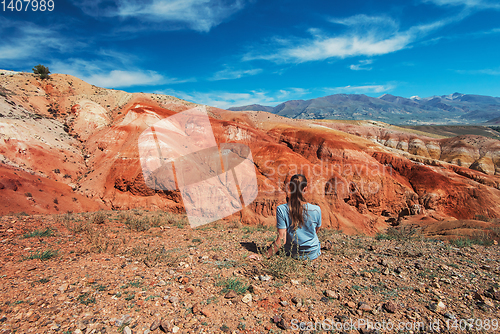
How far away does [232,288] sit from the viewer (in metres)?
3.28

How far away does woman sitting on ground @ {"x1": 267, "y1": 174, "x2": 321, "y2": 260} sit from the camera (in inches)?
144

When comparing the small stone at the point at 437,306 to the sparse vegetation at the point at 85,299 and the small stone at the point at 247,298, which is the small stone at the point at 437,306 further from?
the sparse vegetation at the point at 85,299

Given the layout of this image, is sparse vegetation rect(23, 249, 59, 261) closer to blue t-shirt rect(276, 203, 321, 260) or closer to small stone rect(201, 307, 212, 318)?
small stone rect(201, 307, 212, 318)

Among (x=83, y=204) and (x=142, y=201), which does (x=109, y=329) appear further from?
(x=83, y=204)

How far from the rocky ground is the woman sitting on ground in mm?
272

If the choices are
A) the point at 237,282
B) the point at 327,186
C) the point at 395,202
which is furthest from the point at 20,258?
the point at 395,202

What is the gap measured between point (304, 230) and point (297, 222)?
0.31 metres

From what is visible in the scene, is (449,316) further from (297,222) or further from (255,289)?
(255,289)

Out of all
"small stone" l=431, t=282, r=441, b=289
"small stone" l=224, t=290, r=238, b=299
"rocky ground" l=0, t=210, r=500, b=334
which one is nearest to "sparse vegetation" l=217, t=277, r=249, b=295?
"rocky ground" l=0, t=210, r=500, b=334

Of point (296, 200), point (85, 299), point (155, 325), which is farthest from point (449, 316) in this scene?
point (85, 299)

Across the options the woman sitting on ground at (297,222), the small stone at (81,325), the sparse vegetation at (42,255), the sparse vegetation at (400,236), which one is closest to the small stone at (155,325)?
the small stone at (81,325)

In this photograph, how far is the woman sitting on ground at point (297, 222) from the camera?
3660 millimetres

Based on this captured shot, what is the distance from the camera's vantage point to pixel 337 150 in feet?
95.7

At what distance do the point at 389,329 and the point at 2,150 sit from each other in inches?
952
